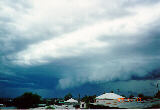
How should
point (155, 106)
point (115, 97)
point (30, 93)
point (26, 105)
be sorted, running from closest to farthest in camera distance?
point (155, 106) < point (26, 105) < point (30, 93) < point (115, 97)

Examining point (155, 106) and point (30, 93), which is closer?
point (155, 106)

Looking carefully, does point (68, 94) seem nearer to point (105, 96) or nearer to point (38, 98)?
point (105, 96)

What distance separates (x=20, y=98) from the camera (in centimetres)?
2892

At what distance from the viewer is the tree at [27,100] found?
27719mm

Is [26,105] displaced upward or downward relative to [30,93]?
downward

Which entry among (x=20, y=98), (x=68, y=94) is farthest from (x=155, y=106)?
(x=68, y=94)

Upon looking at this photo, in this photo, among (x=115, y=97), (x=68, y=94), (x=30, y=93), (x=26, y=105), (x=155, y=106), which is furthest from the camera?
(x=68, y=94)

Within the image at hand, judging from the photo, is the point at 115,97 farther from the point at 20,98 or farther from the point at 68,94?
the point at 68,94

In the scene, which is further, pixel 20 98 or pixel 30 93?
pixel 30 93

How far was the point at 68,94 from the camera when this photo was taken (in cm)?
10462

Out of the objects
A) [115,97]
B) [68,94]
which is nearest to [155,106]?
[115,97]

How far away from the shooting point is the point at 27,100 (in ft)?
96.5

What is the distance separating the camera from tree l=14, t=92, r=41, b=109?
1091 inches

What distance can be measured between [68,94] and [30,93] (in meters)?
76.0
